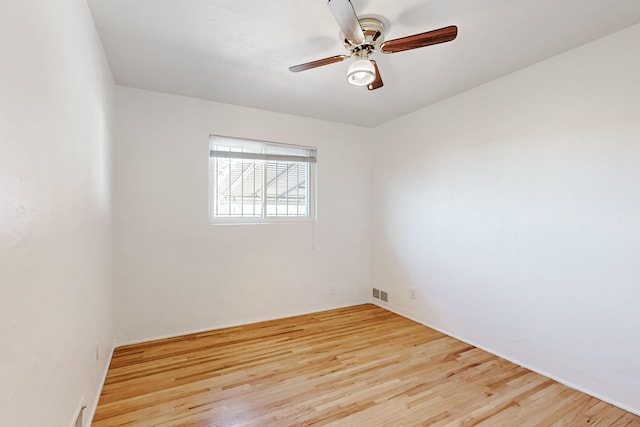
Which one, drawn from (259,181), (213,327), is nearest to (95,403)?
(213,327)

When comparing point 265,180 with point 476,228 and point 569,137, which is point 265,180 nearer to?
point 476,228

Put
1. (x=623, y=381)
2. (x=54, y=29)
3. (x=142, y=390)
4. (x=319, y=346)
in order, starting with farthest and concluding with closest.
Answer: (x=319, y=346), (x=142, y=390), (x=623, y=381), (x=54, y=29)

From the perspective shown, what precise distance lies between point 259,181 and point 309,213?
772 millimetres

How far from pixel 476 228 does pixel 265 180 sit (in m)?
2.39

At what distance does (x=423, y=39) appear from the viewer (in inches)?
65.2

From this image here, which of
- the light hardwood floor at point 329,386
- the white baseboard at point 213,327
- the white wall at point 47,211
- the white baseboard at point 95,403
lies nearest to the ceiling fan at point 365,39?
the white wall at point 47,211

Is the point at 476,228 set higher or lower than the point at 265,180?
lower

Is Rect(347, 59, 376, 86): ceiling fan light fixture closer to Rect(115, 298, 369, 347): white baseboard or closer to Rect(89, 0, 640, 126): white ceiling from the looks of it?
Rect(89, 0, 640, 126): white ceiling

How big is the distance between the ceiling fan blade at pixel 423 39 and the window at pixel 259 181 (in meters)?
2.07

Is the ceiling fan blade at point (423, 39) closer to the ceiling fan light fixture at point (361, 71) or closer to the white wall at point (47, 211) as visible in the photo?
the ceiling fan light fixture at point (361, 71)

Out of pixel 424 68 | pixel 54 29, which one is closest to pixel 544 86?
pixel 424 68

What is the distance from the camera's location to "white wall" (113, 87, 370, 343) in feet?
9.31

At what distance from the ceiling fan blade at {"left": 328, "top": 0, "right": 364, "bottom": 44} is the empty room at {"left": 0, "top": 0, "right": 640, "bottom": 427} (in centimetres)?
1

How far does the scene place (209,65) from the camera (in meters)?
2.41
